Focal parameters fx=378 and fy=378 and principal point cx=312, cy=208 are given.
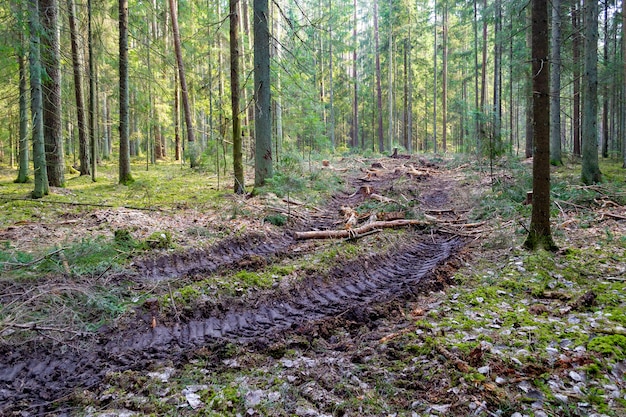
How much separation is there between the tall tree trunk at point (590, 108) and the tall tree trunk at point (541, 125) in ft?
20.0

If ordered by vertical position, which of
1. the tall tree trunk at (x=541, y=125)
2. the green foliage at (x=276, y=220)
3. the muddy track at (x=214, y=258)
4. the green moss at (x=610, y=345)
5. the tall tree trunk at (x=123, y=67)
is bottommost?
the green moss at (x=610, y=345)

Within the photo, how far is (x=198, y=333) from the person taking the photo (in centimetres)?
441

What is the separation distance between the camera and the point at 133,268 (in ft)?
19.1

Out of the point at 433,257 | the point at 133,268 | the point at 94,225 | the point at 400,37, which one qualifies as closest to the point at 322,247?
the point at 433,257

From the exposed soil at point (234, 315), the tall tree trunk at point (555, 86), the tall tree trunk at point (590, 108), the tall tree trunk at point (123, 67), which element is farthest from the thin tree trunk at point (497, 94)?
the tall tree trunk at point (123, 67)

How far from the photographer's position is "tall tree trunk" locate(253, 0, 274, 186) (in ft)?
34.2

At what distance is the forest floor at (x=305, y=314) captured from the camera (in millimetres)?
3068

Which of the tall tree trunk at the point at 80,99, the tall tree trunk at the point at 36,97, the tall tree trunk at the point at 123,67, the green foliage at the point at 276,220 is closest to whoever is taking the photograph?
the tall tree trunk at the point at 36,97

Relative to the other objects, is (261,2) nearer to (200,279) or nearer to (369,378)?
(200,279)

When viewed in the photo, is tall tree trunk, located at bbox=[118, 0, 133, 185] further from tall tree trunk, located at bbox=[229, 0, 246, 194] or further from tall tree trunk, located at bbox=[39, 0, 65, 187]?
tall tree trunk, located at bbox=[229, 0, 246, 194]

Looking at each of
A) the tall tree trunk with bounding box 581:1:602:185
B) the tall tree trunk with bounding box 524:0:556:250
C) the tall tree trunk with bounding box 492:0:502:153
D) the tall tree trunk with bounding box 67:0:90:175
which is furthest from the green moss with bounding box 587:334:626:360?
the tall tree trunk with bounding box 67:0:90:175

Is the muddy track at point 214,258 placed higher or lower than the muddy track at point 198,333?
higher

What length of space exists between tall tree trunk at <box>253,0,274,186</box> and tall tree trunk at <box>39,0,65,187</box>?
5.34 m

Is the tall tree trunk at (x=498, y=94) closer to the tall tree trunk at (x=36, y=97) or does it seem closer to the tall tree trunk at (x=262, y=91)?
the tall tree trunk at (x=262, y=91)
